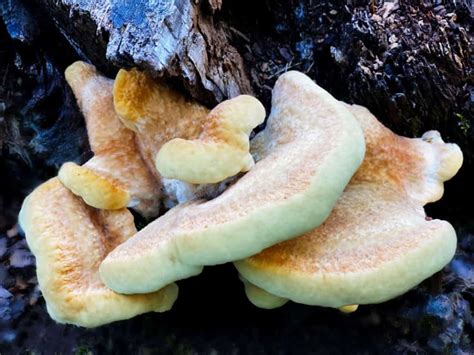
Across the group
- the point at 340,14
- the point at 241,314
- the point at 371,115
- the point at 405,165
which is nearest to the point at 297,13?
the point at 340,14

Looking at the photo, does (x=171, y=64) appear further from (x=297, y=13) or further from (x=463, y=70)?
(x=463, y=70)

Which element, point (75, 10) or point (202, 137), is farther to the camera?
point (75, 10)

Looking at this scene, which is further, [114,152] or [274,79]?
[274,79]

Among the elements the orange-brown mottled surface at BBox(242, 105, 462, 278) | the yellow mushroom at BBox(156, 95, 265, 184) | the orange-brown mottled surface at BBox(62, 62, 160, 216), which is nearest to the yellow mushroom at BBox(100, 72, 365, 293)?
the yellow mushroom at BBox(156, 95, 265, 184)

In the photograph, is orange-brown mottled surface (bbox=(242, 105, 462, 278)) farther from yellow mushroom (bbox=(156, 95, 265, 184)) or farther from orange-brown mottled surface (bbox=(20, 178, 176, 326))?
orange-brown mottled surface (bbox=(20, 178, 176, 326))

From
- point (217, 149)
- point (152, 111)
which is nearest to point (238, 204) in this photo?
point (217, 149)

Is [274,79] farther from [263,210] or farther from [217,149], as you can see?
[263,210]
